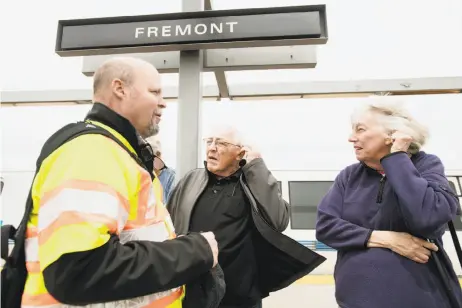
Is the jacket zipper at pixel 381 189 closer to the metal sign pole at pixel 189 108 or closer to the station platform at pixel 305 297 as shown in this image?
the metal sign pole at pixel 189 108

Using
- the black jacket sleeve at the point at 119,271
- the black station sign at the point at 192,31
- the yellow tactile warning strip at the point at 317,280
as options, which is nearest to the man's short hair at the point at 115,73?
the black jacket sleeve at the point at 119,271

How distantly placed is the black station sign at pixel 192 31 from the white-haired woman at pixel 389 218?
570 millimetres

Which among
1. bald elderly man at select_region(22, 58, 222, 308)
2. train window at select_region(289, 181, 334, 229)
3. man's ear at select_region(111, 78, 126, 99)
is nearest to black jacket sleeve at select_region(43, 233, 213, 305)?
bald elderly man at select_region(22, 58, 222, 308)

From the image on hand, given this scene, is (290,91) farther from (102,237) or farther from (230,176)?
(102,237)

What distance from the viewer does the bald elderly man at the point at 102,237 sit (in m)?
0.76

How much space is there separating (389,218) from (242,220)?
2.20ft

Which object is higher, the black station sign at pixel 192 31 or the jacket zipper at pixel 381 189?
the black station sign at pixel 192 31

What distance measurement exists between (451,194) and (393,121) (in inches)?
14.8

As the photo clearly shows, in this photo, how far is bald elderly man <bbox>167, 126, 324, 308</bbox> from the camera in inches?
63.9

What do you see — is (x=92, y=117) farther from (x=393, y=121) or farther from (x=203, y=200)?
(x=393, y=121)

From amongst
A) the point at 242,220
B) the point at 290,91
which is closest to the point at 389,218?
the point at 242,220

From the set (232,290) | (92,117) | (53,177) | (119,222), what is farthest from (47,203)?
(232,290)

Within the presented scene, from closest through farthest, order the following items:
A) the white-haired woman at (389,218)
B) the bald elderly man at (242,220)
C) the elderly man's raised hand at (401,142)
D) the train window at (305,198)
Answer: the white-haired woman at (389,218) < the elderly man's raised hand at (401,142) < the bald elderly man at (242,220) < the train window at (305,198)

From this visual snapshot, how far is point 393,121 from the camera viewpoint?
1.53 meters
